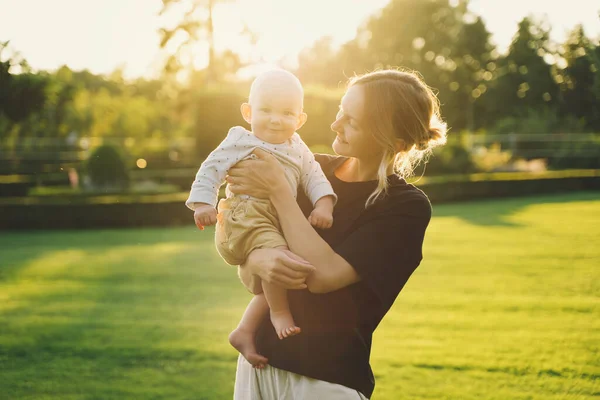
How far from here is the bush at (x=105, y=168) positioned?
20.8m

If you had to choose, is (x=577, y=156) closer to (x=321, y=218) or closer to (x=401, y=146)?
(x=401, y=146)

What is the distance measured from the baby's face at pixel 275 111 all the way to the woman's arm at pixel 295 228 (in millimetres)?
135

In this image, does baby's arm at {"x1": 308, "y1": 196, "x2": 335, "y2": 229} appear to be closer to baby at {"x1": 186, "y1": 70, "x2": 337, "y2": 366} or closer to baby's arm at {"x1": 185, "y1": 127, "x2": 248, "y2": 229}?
baby at {"x1": 186, "y1": 70, "x2": 337, "y2": 366}

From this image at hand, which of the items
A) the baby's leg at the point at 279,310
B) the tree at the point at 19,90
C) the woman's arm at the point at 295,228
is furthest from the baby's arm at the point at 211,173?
the tree at the point at 19,90

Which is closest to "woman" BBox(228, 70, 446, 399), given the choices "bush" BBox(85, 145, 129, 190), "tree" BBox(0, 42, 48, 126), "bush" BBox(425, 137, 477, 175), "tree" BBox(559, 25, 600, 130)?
"tree" BBox(0, 42, 48, 126)

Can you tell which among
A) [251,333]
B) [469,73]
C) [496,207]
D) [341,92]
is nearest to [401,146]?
[251,333]

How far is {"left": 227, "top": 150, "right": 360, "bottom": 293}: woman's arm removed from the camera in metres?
2.18

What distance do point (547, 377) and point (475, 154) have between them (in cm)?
2462

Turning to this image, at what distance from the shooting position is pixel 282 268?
2.18 m

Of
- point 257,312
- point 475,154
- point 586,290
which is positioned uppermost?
point 257,312

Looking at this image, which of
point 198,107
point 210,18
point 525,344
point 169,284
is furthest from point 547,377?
point 210,18

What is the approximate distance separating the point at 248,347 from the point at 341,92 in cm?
2500

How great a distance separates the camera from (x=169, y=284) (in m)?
9.77

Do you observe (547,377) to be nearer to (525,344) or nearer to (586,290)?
(525,344)
